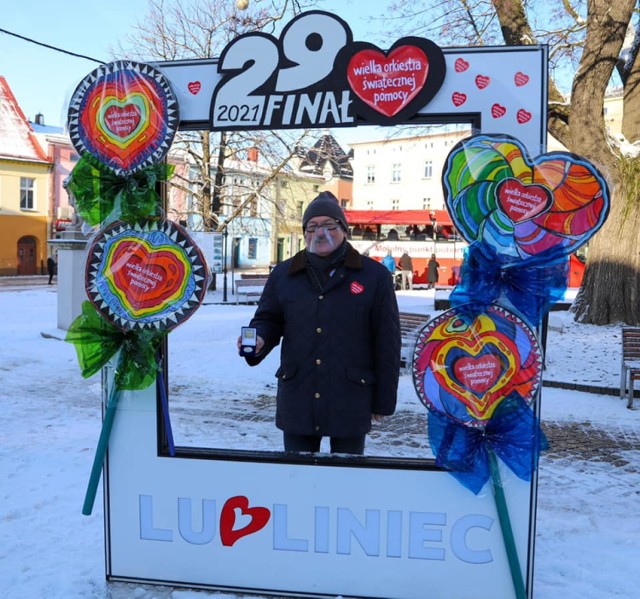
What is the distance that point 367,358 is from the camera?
2.99 metres

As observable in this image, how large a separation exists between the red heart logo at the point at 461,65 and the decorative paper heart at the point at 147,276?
141cm

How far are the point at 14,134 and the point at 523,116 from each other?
37.7 metres

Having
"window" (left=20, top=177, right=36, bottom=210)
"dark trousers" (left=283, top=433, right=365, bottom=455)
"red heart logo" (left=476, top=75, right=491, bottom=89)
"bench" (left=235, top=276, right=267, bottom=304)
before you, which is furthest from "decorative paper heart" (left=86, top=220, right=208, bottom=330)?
"window" (left=20, top=177, right=36, bottom=210)

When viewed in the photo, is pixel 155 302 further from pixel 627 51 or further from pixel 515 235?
pixel 627 51

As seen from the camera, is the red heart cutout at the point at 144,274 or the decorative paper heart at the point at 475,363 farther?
the red heart cutout at the point at 144,274

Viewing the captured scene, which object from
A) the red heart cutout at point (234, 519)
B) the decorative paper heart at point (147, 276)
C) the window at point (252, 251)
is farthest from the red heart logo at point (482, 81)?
the window at point (252, 251)

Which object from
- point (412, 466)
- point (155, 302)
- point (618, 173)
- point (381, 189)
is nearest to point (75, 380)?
point (155, 302)

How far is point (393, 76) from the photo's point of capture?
2.86m

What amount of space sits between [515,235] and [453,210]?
11.1 inches

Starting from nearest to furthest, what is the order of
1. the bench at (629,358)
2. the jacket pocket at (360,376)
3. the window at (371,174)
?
the jacket pocket at (360,376), the bench at (629,358), the window at (371,174)

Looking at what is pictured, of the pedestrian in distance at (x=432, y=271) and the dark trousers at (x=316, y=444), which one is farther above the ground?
the pedestrian in distance at (x=432, y=271)

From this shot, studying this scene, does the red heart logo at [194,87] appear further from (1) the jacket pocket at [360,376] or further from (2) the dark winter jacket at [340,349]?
(1) the jacket pocket at [360,376]

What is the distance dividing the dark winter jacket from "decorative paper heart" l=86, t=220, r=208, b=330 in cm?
43

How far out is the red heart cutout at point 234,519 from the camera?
3.04 metres
